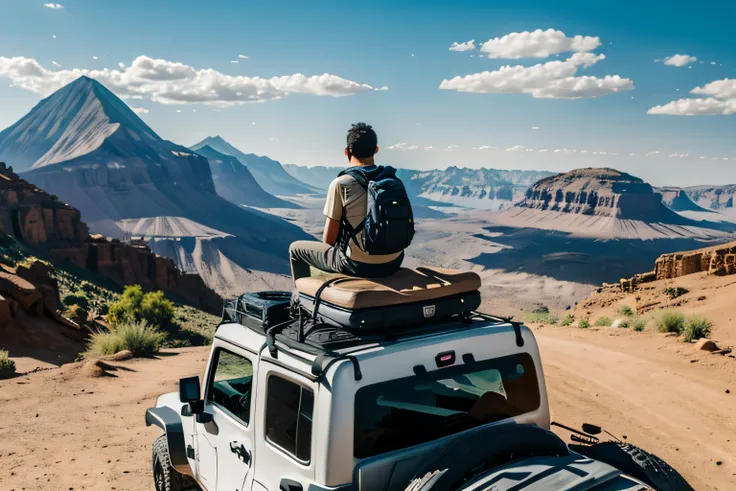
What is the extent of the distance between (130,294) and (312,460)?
27738 mm

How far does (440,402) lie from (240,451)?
1.34 meters

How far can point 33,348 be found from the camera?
18141 mm

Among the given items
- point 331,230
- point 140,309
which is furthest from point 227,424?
point 140,309

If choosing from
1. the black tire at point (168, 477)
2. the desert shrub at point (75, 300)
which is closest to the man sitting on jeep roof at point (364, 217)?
the black tire at point (168, 477)

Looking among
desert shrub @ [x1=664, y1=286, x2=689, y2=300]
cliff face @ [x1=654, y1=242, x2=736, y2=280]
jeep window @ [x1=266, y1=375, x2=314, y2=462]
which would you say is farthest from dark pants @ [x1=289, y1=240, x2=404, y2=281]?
cliff face @ [x1=654, y1=242, x2=736, y2=280]

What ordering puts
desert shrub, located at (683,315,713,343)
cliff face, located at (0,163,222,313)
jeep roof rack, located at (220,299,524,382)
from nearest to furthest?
jeep roof rack, located at (220,299,524,382)
desert shrub, located at (683,315,713,343)
cliff face, located at (0,163,222,313)

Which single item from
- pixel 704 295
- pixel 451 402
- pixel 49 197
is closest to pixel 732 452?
pixel 451 402

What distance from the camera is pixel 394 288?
3756 mm

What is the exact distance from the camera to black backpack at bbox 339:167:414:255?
13.3 ft

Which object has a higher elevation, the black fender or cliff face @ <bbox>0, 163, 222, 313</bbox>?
the black fender

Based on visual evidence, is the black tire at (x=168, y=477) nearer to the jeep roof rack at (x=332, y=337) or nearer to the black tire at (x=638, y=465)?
the jeep roof rack at (x=332, y=337)

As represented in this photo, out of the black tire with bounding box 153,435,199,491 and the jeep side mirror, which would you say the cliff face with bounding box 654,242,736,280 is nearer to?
the black tire with bounding box 153,435,199,491

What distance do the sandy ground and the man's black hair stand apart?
489cm

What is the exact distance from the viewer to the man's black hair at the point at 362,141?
454cm
